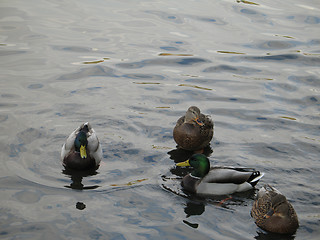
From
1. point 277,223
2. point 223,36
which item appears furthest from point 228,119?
Answer: point 223,36

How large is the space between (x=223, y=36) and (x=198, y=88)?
363 centimetres

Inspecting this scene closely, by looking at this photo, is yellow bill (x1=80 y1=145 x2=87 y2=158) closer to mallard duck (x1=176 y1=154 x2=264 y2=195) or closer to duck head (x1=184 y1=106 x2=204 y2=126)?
mallard duck (x1=176 y1=154 x2=264 y2=195)

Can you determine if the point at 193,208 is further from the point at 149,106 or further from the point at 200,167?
the point at 149,106

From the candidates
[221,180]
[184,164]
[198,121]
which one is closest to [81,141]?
[184,164]

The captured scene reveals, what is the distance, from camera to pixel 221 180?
7109 millimetres

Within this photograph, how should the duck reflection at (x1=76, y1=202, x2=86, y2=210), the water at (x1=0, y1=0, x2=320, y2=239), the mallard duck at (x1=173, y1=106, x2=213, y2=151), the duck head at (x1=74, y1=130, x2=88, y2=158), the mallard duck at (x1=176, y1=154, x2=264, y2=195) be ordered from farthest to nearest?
the mallard duck at (x1=173, y1=106, x2=213, y2=151), the duck head at (x1=74, y1=130, x2=88, y2=158), the mallard duck at (x1=176, y1=154, x2=264, y2=195), the duck reflection at (x1=76, y1=202, x2=86, y2=210), the water at (x1=0, y1=0, x2=320, y2=239)

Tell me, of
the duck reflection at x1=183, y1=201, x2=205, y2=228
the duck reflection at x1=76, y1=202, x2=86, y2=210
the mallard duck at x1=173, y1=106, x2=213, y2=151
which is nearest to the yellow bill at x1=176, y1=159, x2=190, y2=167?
the duck reflection at x1=183, y1=201, x2=205, y2=228

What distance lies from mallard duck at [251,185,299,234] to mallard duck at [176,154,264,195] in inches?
28.6

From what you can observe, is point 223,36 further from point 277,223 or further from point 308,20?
point 277,223

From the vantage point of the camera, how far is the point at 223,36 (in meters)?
14.1

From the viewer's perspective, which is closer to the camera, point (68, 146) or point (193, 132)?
point (68, 146)

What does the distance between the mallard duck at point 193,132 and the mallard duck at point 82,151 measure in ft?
4.60

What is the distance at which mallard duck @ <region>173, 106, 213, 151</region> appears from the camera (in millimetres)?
8461

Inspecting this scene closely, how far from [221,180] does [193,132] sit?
4.96 ft
